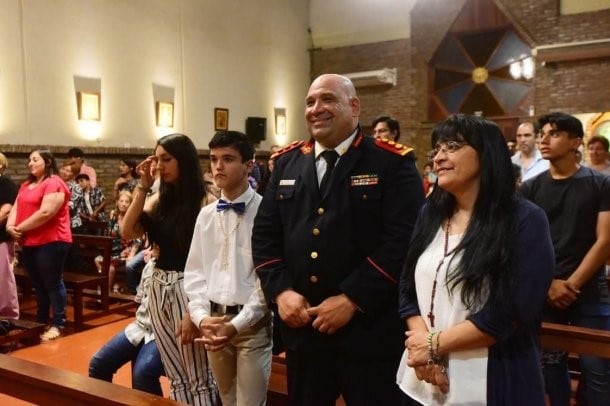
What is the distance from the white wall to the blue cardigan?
718 cm

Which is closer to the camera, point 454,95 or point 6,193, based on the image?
point 6,193

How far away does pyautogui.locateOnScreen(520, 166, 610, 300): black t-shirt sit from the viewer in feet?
8.25

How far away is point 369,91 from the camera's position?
1187 cm

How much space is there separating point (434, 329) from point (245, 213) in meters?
0.93

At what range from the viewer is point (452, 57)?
1095 cm

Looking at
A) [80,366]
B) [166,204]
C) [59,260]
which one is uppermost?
[166,204]

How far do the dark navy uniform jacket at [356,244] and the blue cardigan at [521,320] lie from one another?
1.30ft

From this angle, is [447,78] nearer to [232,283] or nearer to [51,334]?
[51,334]

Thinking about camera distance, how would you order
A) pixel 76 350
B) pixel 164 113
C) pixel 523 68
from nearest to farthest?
pixel 76 350, pixel 164 113, pixel 523 68

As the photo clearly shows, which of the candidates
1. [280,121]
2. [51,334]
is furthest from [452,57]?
[51,334]

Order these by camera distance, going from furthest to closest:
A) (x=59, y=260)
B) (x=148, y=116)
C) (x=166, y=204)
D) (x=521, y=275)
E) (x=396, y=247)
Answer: (x=148, y=116) < (x=59, y=260) < (x=166, y=204) < (x=396, y=247) < (x=521, y=275)

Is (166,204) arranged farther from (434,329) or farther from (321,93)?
(434,329)

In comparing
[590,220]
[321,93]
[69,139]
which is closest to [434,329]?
[321,93]

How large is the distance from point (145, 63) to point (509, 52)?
6.47 meters
